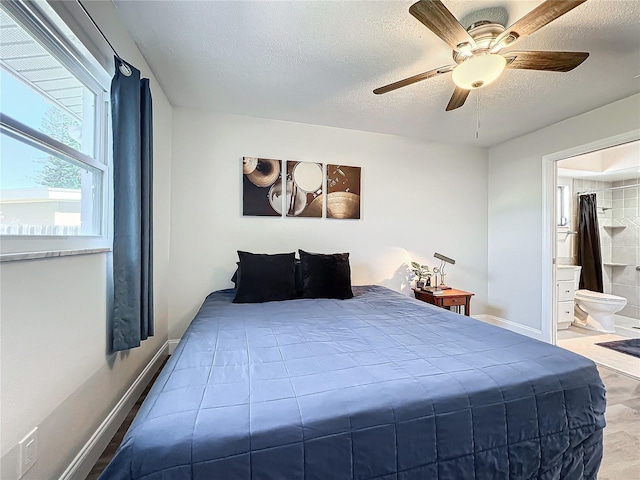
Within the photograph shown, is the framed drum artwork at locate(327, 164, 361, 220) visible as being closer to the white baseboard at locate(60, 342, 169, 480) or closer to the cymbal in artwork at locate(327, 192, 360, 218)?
the cymbal in artwork at locate(327, 192, 360, 218)

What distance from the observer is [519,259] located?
347 cm

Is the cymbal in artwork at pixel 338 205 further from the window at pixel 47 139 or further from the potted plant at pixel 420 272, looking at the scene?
the window at pixel 47 139

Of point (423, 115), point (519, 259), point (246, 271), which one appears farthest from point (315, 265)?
point (519, 259)

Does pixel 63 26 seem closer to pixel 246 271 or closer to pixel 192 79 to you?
pixel 192 79

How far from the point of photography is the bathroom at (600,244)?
3818 millimetres

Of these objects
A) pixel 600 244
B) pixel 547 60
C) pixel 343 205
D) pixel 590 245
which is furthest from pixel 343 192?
pixel 600 244

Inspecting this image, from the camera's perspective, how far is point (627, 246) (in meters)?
4.35

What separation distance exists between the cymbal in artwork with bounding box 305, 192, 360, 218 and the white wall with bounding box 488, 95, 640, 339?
199 centimetres

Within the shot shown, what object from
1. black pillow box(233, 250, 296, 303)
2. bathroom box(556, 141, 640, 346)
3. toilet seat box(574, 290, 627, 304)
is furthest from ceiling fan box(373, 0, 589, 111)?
toilet seat box(574, 290, 627, 304)

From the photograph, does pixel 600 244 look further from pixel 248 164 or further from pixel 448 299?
pixel 248 164

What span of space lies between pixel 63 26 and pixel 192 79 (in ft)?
3.70

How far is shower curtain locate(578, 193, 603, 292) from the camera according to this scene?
432cm

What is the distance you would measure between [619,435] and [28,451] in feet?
9.81

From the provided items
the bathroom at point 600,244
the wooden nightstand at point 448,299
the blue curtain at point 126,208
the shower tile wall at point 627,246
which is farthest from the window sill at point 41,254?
the shower tile wall at point 627,246
